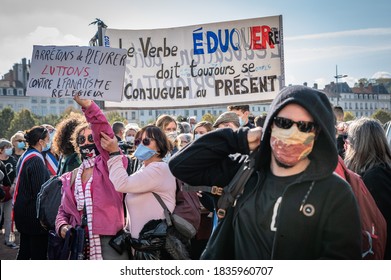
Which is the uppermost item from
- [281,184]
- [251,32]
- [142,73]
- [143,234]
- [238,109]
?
[251,32]

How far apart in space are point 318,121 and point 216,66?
11.2 feet

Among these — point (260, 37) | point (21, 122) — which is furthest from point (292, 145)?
point (21, 122)

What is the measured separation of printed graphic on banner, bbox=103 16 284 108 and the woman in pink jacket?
5.20 feet

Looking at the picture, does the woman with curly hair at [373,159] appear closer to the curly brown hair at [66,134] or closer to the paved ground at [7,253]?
the curly brown hair at [66,134]

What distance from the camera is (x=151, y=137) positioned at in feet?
12.6

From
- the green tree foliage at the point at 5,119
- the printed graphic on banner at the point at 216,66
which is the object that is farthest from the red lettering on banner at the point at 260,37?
the green tree foliage at the point at 5,119

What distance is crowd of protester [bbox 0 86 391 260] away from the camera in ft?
6.55

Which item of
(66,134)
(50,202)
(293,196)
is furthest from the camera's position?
(66,134)

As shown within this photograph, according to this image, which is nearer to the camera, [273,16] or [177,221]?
[177,221]

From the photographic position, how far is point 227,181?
2395 millimetres

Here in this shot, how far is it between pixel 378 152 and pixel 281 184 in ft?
6.08

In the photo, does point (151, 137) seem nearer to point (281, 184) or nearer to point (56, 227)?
point (56, 227)

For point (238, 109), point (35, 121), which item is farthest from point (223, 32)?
point (35, 121)

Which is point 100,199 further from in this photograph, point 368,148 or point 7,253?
point 7,253
